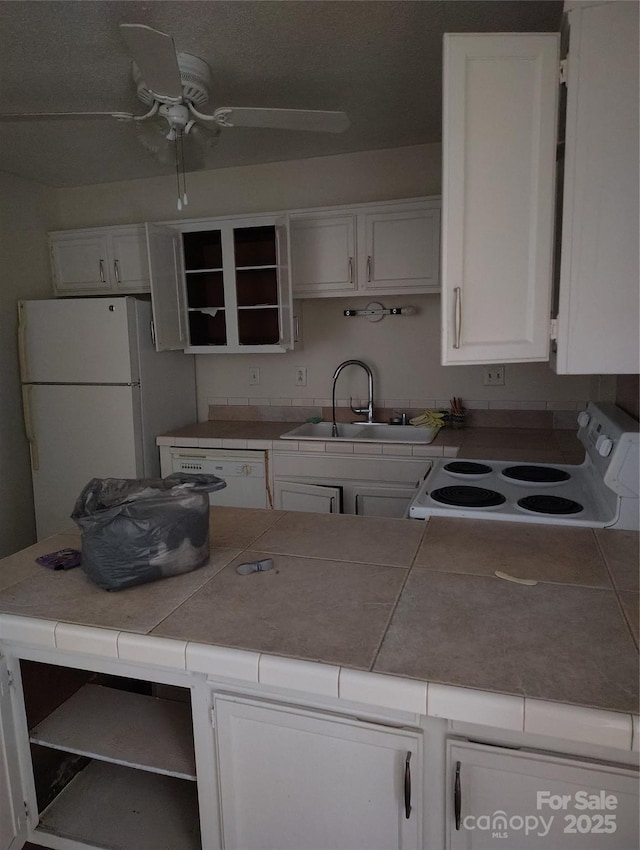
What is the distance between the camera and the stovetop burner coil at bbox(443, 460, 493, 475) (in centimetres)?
204

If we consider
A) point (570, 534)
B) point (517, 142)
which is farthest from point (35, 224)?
point (570, 534)

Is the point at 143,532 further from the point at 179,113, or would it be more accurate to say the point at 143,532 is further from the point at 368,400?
the point at 368,400

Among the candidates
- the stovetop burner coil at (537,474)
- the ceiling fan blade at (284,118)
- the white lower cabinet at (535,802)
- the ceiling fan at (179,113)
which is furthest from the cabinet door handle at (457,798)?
the ceiling fan blade at (284,118)

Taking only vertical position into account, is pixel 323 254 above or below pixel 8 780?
above

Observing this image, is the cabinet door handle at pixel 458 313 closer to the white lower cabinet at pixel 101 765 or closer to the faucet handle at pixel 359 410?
the white lower cabinet at pixel 101 765

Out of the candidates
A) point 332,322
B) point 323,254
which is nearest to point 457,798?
point 323,254

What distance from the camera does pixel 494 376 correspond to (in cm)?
308

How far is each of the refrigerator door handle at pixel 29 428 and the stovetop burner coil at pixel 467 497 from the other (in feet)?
8.23

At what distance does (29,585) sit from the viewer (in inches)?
47.6

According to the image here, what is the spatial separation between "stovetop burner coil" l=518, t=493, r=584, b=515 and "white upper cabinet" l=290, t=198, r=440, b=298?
1.51m

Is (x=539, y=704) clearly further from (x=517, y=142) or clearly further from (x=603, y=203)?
(x=517, y=142)

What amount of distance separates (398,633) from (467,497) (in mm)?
807

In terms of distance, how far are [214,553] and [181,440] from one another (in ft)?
5.95

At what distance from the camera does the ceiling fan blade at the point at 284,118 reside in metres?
1.78
